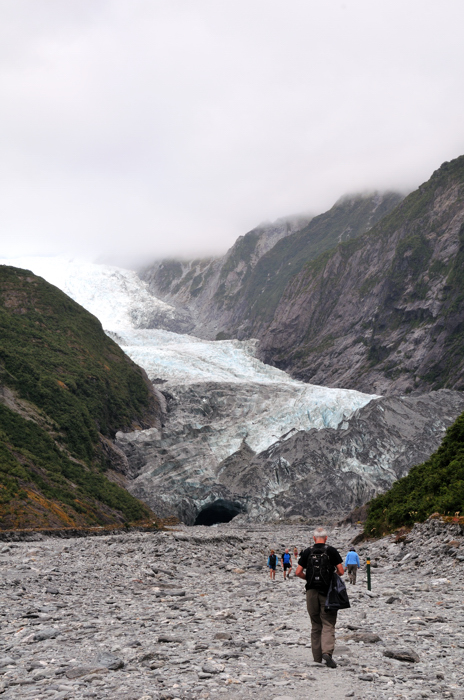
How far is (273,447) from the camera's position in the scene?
299 ft

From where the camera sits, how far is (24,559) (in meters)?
23.3

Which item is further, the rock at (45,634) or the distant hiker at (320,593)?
the rock at (45,634)

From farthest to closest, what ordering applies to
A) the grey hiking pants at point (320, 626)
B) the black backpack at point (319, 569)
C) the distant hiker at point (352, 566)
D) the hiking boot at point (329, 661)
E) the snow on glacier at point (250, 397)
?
the snow on glacier at point (250, 397) < the distant hiker at point (352, 566) < the black backpack at point (319, 569) < the grey hiking pants at point (320, 626) < the hiking boot at point (329, 661)

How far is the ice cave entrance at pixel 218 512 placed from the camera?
267 ft

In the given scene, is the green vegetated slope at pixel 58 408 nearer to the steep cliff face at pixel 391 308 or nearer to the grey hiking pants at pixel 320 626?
the grey hiking pants at pixel 320 626

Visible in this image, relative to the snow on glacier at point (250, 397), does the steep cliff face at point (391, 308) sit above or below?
above

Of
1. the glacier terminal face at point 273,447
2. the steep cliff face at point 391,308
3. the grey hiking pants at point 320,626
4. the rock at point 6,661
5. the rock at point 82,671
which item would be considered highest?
the steep cliff face at point 391,308

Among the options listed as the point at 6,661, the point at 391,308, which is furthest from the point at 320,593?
the point at 391,308

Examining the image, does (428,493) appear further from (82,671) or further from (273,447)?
(273,447)

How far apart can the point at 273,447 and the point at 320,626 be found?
82867 millimetres

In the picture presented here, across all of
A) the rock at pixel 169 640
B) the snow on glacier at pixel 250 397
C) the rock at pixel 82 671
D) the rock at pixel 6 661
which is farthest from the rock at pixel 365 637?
the snow on glacier at pixel 250 397

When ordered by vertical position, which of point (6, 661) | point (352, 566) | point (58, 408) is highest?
point (58, 408)

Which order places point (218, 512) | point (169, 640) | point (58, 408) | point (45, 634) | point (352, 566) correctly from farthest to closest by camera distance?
point (218, 512)
point (58, 408)
point (352, 566)
point (45, 634)
point (169, 640)

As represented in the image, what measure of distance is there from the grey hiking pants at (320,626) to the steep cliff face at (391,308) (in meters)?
112
